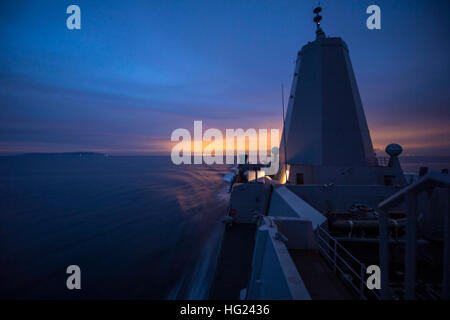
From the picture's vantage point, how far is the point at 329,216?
29.1 feet

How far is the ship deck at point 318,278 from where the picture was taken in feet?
11.3

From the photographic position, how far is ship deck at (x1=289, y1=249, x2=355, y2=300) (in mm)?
3457

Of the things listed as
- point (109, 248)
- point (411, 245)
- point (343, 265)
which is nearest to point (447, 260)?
point (411, 245)

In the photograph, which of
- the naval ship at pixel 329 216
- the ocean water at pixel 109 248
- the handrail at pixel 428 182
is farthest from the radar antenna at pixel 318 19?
the ocean water at pixel 109 248

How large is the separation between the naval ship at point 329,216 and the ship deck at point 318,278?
2cm

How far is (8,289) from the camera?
1044cm

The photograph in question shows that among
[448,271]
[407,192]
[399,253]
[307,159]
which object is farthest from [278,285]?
[307,159]

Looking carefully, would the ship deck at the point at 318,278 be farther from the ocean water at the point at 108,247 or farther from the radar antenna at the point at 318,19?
the radar antenna at the point at 318,19

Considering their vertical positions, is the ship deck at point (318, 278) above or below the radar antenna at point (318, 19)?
below

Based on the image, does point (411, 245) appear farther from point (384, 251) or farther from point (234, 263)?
point (234, 263)

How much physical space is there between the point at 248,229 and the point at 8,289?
1527cm

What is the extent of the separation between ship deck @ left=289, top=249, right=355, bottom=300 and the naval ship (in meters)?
0.02

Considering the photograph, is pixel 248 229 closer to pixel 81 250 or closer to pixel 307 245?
pixel 307 245

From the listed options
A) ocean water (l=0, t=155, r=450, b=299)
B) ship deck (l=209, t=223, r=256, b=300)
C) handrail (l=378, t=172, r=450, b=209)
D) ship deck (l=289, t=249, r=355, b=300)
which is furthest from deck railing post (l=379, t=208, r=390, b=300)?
ocean water (l=0, t=155, r=450, b=299)
